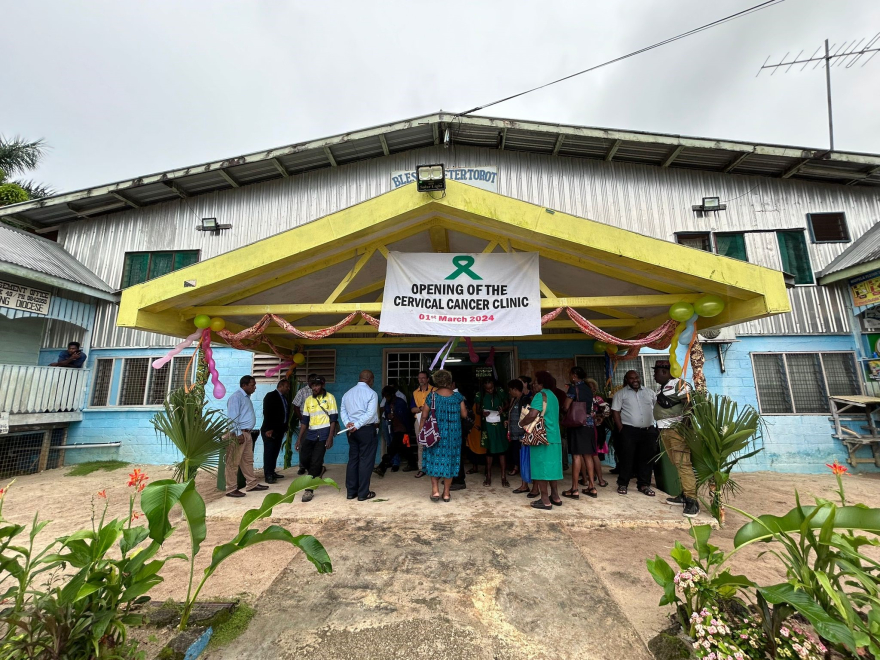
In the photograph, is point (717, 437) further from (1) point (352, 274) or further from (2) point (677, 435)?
(1) point (352, 274)

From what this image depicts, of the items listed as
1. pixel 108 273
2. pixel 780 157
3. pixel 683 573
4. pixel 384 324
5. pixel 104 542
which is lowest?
pixel 683 573

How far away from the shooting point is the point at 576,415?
4965mm

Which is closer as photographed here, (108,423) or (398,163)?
(108,423)

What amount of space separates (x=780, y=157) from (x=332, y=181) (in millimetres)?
10424

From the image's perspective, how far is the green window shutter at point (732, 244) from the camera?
8633 millimetres

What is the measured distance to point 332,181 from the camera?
9641 millimetres

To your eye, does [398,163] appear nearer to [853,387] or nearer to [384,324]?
[384,324]

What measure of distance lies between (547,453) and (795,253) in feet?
28.0

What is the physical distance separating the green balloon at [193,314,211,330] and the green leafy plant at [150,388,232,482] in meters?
0.86

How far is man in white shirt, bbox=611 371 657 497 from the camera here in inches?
206

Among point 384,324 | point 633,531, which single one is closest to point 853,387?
point 633,531

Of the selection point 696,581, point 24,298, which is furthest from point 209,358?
point 24,298

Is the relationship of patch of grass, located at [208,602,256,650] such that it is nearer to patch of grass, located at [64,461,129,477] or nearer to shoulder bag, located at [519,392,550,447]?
shoulder bag, located at [519,392,550,447]

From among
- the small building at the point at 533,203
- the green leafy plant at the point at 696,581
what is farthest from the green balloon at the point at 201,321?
the green leafy plant at the point at 696,581
